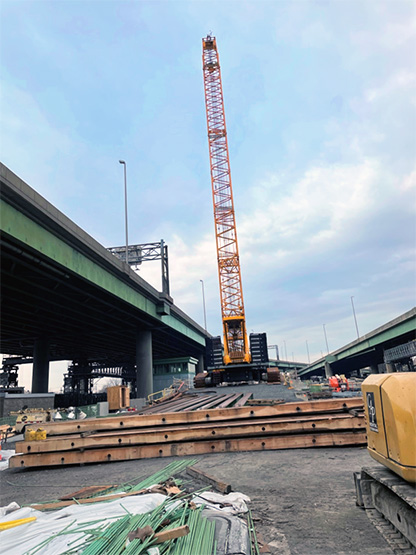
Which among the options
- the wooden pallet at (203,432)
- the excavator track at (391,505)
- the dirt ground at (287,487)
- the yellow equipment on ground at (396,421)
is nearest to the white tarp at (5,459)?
the dirt ground at (287,487)

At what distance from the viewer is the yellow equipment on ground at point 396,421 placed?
3340 mm

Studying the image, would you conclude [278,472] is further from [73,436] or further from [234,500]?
[73,436]

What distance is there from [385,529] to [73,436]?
8.06 metres

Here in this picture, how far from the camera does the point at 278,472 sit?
650cm

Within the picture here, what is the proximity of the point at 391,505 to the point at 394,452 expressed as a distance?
804 millimetres

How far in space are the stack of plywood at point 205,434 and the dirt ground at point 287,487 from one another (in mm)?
260

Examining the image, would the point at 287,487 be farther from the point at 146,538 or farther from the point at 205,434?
the point at 205,434

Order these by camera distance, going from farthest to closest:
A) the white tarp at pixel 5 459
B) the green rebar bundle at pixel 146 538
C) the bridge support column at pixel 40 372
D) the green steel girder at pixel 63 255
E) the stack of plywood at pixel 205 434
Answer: the bridge support column at pixel 40 372
the green steel girder at pixel 63 255
the white tarp at pixel 5 459
the stack of plywood at pixel 205 434
the green rebar bundle at pixel 146 538

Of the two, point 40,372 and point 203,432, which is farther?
point 40,372

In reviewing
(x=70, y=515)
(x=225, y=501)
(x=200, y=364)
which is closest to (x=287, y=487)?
(x=225, y=501)

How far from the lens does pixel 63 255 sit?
18812 millimetres

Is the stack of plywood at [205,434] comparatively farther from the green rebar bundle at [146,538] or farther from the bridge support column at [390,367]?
Answer: the bridge support column at [390,367]

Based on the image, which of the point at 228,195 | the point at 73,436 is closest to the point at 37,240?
the point at 73,436

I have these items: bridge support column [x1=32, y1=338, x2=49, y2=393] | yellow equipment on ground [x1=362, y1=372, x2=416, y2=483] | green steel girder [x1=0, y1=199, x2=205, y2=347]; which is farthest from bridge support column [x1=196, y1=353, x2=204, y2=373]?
yellow equipment on ground [x1=362, y1=372, x2=416, y2=483]
